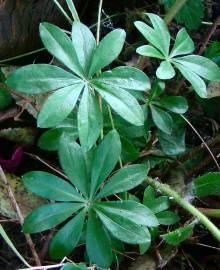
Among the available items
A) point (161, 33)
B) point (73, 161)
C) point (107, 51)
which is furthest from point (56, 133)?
point (161, 33)

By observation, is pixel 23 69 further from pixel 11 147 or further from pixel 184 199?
pixel 184 199

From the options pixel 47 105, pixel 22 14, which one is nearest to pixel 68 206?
pixel 47 105

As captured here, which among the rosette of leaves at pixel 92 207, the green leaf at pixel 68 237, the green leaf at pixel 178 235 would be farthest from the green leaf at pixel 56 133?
the green leaf at pixel 178 235

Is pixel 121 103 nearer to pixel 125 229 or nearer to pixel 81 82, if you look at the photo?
pixel 81 82

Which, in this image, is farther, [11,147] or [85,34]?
[11,147]

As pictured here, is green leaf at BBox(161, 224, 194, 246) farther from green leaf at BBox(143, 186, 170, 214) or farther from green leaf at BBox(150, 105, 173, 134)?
green leaf at BBox(150, 105, 173, 134)

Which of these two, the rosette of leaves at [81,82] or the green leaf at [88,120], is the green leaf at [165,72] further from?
the green leaf at [88,120]
